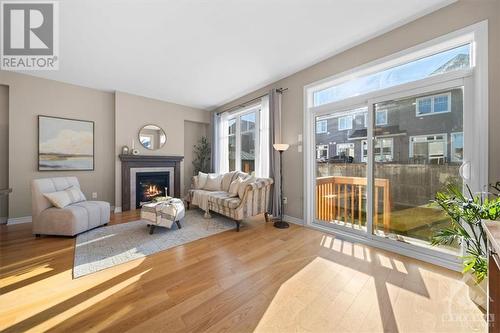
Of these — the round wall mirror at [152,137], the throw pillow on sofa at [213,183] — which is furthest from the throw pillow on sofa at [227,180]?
the round wall mirror at [152,137]

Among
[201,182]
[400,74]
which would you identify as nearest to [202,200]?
[201,182]

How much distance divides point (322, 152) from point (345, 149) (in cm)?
38

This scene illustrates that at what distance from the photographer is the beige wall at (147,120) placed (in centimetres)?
444

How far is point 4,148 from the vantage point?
138 inches

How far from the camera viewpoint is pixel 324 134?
3271mm

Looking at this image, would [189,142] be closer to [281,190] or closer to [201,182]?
[201,182]

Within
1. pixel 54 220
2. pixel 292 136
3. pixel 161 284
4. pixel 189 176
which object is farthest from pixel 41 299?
pixel 189 176

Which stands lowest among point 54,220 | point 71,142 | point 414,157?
point 54,220

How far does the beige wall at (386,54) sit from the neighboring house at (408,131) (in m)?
0.26

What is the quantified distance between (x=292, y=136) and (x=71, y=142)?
449cm

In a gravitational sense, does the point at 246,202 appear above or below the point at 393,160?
below

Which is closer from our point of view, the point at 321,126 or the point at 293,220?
the point at 321,126

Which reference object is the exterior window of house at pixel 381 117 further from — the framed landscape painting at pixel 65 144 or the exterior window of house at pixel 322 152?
the framed landscape painting at pixel 65 144

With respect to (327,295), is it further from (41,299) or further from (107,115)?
(107,115)
